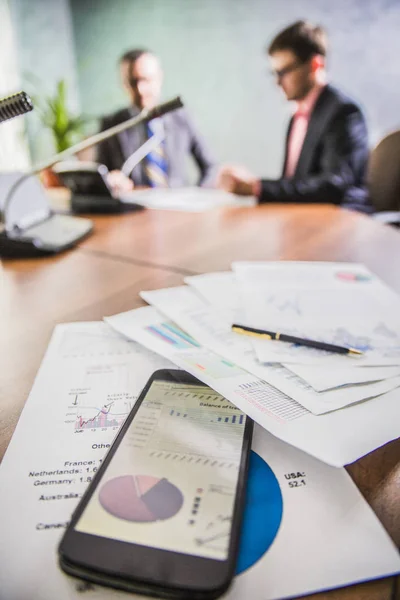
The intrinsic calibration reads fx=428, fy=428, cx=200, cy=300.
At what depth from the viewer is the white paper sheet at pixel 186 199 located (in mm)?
1255

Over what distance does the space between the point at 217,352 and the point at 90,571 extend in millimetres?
256

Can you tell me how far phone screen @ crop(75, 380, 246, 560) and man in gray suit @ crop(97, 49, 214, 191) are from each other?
189cm

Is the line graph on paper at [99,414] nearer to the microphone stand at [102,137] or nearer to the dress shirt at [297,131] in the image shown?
the microphone stand at [102,137]

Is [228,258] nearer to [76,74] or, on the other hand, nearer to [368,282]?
[368,282]

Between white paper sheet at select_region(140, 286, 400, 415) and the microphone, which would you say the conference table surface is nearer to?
white paper sheet at select_region(140, 286, 400, 415)

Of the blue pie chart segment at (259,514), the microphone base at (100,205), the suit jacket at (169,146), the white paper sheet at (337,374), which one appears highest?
Result: the suit jacket at (169,146)

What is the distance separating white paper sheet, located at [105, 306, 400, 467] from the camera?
33cm

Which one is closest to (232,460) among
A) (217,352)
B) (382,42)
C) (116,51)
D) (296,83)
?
(217,352)

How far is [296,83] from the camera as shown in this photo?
67.1 inches

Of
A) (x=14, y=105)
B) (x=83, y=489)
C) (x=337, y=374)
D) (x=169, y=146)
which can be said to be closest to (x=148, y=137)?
(x=169, y=146)

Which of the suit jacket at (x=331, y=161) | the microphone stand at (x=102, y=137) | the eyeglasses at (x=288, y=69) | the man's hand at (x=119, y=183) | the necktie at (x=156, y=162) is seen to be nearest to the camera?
the microphone stand at (x=102, y=137)

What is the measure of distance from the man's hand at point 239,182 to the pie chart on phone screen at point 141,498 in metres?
1.13

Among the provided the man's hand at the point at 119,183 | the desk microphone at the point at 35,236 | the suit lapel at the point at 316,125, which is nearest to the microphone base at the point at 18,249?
the desk microphone at the point at 35,236

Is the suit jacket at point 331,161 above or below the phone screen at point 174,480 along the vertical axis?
above
